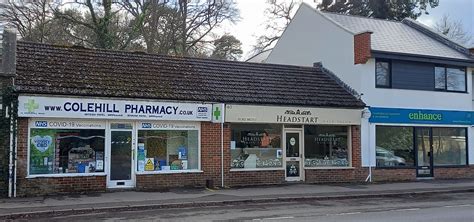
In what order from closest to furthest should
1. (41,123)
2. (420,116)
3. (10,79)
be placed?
(10,79), (41,123), (420,116)

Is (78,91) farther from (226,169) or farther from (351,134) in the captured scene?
(351,134)

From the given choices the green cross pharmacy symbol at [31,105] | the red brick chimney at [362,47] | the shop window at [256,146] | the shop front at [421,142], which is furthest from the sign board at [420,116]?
the green cross pharmacy symbol at [31,105]

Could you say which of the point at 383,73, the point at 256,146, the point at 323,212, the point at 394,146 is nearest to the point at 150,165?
the point at 256,146

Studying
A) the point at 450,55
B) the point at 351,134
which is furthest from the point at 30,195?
the point at 450,55

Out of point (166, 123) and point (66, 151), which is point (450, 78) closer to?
point (166, 123)

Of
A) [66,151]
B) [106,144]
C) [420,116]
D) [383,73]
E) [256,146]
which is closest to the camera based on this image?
[66,151]

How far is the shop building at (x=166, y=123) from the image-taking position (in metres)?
15.7

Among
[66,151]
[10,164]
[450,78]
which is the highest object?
[450,78]

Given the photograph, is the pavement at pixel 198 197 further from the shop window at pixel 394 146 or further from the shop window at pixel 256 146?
the shop window at pixel 394 146

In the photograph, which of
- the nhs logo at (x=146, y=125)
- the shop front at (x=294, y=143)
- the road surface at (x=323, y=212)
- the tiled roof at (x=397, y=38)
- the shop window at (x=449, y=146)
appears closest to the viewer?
the road surface at (x=323, y=212)

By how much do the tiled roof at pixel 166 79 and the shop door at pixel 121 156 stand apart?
1234 millimetres

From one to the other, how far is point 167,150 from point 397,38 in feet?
42.0

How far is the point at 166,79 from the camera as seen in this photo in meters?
18.6

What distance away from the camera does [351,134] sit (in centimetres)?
2117
